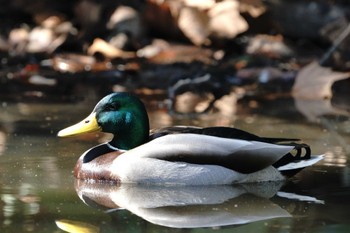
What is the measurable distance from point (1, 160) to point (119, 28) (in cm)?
746

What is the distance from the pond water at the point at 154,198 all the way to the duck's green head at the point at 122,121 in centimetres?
46

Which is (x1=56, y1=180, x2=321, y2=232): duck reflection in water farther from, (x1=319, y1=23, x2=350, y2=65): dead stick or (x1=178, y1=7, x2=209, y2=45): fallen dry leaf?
(x1=178, y1=7, x2=209, y2=45): fallen dry leaf

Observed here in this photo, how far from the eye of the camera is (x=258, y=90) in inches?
509

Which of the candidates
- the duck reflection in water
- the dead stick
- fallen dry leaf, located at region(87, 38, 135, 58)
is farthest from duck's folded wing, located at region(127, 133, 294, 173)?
fallen dry leaf, located at region(87, 38, 135, 58)

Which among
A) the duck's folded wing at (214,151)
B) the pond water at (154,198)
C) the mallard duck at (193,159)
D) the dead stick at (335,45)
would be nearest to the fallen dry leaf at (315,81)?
the dead stick at (335,45)

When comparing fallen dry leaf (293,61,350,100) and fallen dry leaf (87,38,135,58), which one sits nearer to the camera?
fallen dry leaf (293,61,350,100)

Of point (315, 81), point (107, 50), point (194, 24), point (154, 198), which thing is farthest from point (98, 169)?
point (194, 24)

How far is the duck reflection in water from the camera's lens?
6.59 m

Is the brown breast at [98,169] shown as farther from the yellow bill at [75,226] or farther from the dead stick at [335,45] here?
the dead stick at [335,45]

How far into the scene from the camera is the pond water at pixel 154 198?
641 cm

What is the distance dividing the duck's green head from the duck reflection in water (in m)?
0.45

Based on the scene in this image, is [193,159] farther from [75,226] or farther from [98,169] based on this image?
[75,226]

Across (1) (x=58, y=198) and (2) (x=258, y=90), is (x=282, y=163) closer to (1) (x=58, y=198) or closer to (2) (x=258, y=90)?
(1) (x=58, y=198)

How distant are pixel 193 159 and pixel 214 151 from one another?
0.17m
